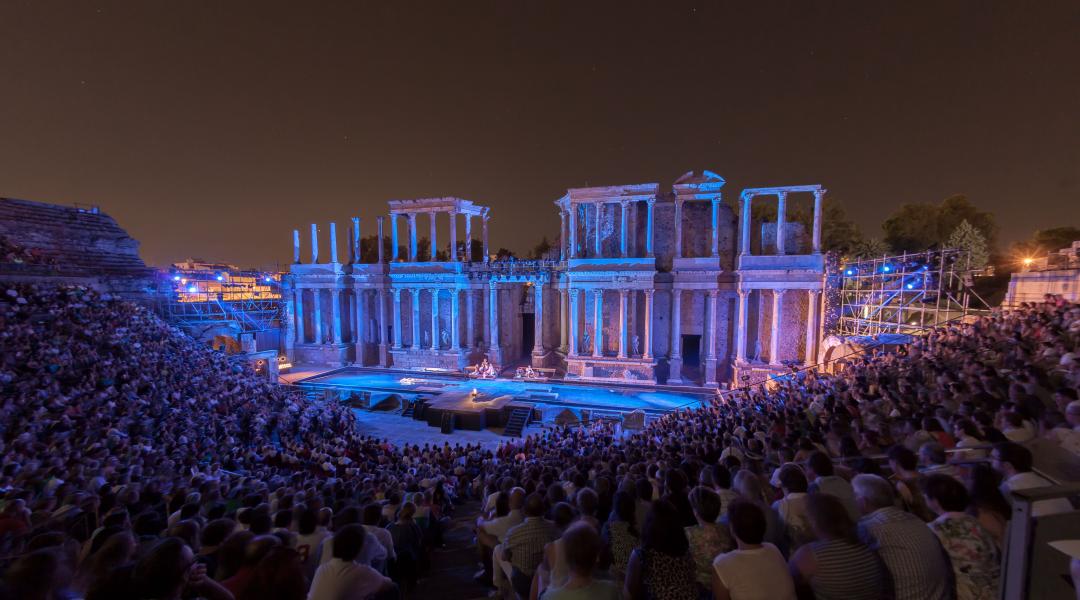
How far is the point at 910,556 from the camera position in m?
3.24

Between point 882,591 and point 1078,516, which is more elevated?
point 1078,516

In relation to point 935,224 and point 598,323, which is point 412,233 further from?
point 935,224

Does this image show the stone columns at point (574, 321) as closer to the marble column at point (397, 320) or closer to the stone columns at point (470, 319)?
the stone columns at point (470, 319)

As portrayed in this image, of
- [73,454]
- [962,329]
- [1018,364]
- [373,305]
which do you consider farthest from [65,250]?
[962,329]

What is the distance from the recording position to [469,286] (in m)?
34.2

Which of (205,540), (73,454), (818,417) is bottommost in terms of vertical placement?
(73,454)

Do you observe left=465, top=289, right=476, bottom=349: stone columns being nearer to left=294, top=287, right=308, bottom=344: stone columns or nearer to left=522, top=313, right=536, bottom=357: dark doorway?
left=522, top=313, right=536, bottom=357: dark doorway

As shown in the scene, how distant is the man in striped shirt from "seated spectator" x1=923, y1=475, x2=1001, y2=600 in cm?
10

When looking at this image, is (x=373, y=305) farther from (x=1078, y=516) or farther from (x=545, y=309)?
(x=1078, y=516)

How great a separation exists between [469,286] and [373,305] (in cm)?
916

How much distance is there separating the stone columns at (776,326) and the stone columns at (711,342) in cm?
315

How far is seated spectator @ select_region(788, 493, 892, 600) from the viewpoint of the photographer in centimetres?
319

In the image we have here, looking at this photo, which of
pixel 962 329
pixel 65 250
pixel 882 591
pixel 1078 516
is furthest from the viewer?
pixel 65 250

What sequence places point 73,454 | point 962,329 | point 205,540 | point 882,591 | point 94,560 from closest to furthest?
point 882,591, point 94,560, point 205,540, point 73,454, point 962,329
